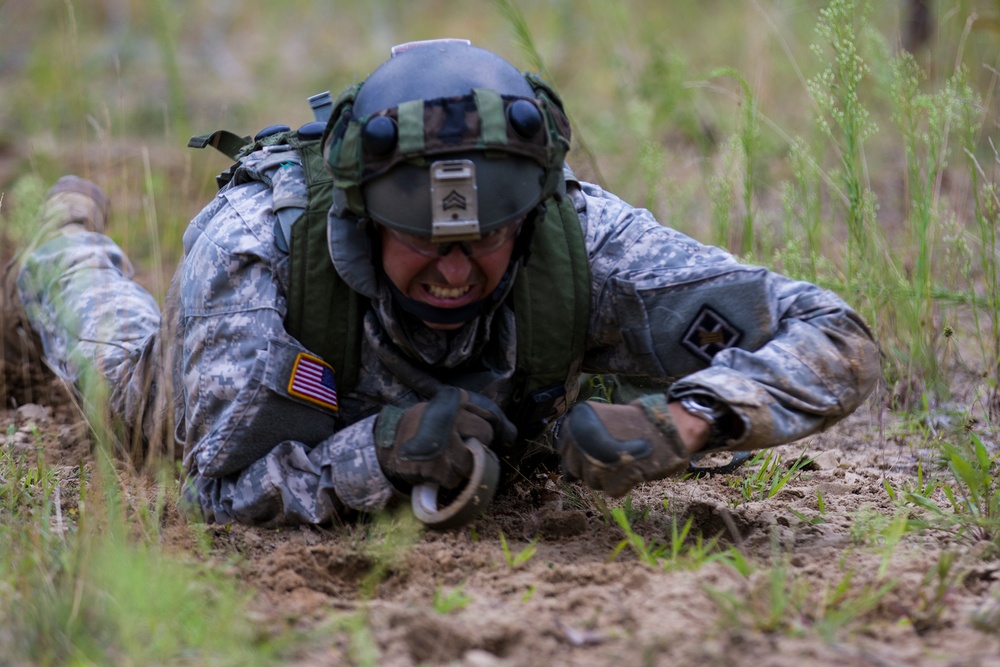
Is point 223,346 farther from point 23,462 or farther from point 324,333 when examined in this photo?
point 23,462

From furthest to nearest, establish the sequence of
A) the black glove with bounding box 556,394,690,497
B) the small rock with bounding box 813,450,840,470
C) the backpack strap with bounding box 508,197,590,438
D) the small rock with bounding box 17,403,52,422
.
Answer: the small rock with bounding box 17,403,52,422 → the small rock with bounding box 813,450,840,470 → the backpack strap with bounding box 508,197,590,438 → the black glove with bounding box 556,394,690,497

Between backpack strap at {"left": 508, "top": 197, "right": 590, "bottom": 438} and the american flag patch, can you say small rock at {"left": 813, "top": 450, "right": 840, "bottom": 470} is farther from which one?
the american flag patch

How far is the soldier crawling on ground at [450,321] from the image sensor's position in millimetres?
2086

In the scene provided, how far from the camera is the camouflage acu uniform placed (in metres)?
2.22

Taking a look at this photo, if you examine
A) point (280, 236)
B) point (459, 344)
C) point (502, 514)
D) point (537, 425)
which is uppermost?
point (280, 236)

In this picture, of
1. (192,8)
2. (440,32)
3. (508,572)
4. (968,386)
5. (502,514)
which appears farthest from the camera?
(192,8)

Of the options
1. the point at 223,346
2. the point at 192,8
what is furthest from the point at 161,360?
the point at 192,8

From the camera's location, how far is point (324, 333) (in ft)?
7.83

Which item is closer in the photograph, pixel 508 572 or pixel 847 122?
pixel 508 572

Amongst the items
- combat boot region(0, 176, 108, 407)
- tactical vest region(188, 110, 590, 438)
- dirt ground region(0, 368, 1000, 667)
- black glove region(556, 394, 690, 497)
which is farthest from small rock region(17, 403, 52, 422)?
black glove region(556, 394, 690, 497)

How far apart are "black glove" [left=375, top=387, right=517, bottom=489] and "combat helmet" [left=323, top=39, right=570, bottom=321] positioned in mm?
350

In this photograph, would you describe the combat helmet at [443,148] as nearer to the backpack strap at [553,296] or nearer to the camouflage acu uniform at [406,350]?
the backpack strap at [553,296]

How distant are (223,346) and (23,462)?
2.74ft

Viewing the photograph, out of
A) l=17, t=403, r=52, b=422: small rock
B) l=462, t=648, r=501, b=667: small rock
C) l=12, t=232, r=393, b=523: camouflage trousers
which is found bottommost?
l=17, t=403, r=52, b=422: small rock
